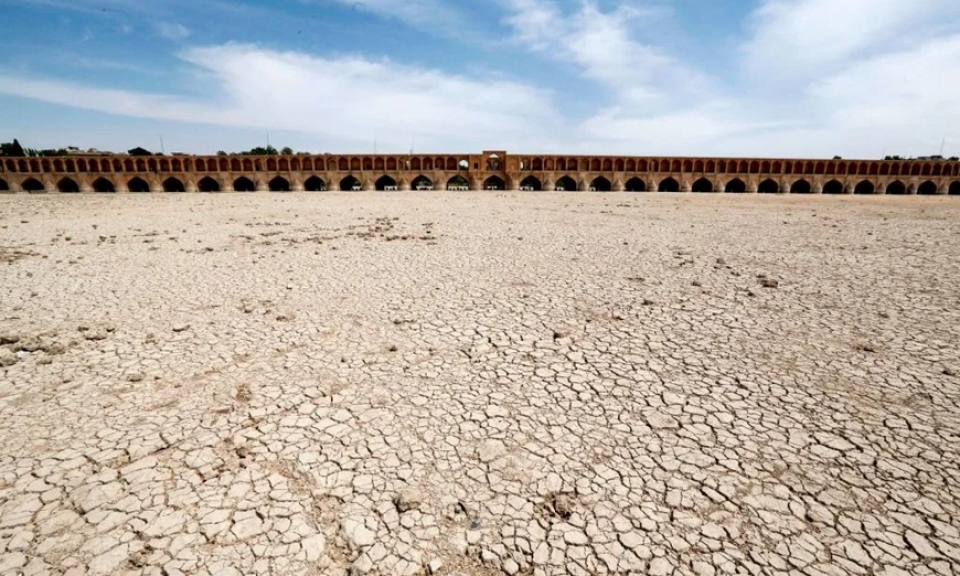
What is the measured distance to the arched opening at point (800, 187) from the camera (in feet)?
158

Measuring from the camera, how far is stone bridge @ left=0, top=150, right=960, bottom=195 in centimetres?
4234

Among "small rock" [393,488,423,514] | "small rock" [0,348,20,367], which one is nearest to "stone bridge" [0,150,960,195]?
"small rock" [0,348,20,367]

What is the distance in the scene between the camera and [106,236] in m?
11.4

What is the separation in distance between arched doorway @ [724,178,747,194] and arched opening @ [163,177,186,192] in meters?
55.1

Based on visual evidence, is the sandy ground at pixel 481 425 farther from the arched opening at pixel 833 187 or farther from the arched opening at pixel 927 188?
the arched opening at pixel 927 188

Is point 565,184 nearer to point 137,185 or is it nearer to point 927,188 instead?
point 927,188

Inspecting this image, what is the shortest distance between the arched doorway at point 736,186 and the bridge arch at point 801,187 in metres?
5.14

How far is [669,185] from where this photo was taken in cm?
4838

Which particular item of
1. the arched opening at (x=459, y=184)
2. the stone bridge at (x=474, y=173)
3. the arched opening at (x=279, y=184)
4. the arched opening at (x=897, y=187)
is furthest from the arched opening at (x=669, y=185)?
the arched opening at (x=279, y=184)

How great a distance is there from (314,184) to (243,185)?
262 inches

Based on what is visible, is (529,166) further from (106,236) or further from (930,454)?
(930,454)

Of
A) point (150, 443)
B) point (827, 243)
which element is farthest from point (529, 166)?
point (150, 443)

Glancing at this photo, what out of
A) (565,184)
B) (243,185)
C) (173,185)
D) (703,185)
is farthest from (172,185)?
(703,185)

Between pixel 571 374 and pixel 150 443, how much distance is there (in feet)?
10.3
